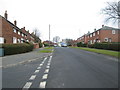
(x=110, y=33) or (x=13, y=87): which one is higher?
(x=110, y=33)

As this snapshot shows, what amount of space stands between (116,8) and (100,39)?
24.4m

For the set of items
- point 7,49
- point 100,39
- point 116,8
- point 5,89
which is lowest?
point 5,89

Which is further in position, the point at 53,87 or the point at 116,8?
the point at 116,8

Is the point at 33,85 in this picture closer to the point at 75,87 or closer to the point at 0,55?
the point at 75,87

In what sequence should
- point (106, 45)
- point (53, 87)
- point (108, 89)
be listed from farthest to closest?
point (106, 45), point (53, 87), point (108, 89)

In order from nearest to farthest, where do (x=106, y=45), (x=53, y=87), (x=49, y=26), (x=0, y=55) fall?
(x=53, y=87)
(x=0, y=55)
(x=106, y=45)
(x=49, y=26)

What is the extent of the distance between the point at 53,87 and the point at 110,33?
140 ft

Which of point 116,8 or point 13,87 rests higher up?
point 116,8

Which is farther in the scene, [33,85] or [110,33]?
[110,33]

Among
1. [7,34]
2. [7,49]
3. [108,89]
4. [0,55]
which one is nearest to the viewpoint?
[108,89]

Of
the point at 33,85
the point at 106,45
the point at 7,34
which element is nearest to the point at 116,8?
the point at 106,45

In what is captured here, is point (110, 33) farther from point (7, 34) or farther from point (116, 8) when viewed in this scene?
point (7, 34)

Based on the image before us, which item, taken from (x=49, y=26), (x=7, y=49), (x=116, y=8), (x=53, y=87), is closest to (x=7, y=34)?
(x=7, y=49)

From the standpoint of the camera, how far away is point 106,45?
27.7 meters
